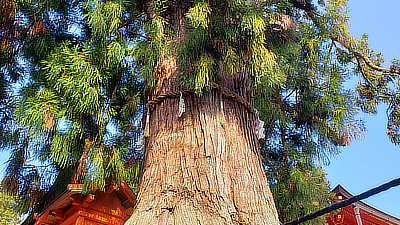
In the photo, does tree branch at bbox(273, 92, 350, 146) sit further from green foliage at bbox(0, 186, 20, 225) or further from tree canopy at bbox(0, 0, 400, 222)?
green foliage at bbox(0, 186, 20, 225)

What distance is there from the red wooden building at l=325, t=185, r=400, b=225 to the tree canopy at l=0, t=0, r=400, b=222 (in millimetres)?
2966

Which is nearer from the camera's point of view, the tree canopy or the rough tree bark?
the rough tree bark

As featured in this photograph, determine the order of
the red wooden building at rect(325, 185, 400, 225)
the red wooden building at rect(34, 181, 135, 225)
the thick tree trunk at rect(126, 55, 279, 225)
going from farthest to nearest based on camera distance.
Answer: the red wooden building at rect(325, 185, 400, 225), the red wooden building at rect(34, 181, 135, 225), the thick tree trunk at rect(126, 55, 279, 225)

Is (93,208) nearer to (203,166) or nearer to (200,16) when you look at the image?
(203,166)

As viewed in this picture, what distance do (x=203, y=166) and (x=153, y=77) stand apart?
1.14 metres

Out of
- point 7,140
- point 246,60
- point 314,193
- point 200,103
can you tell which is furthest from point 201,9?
point 7,140

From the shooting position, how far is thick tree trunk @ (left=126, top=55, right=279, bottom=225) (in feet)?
7.55

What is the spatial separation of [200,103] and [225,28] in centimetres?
65

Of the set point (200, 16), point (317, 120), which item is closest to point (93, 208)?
point (317, 120)

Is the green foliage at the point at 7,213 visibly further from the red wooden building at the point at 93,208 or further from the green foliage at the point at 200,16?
the green foliage at the point at 200,16

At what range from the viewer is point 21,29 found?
15.7 feet

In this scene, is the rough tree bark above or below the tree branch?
below

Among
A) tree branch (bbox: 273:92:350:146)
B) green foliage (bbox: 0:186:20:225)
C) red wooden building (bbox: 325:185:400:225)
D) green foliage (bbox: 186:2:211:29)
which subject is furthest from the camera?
green foliage (bbox: 0:186:20:225)

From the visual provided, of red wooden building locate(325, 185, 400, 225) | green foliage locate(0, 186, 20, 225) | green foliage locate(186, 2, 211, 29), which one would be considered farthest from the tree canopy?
A: green foliage locate(0, 186, 20, 225)
